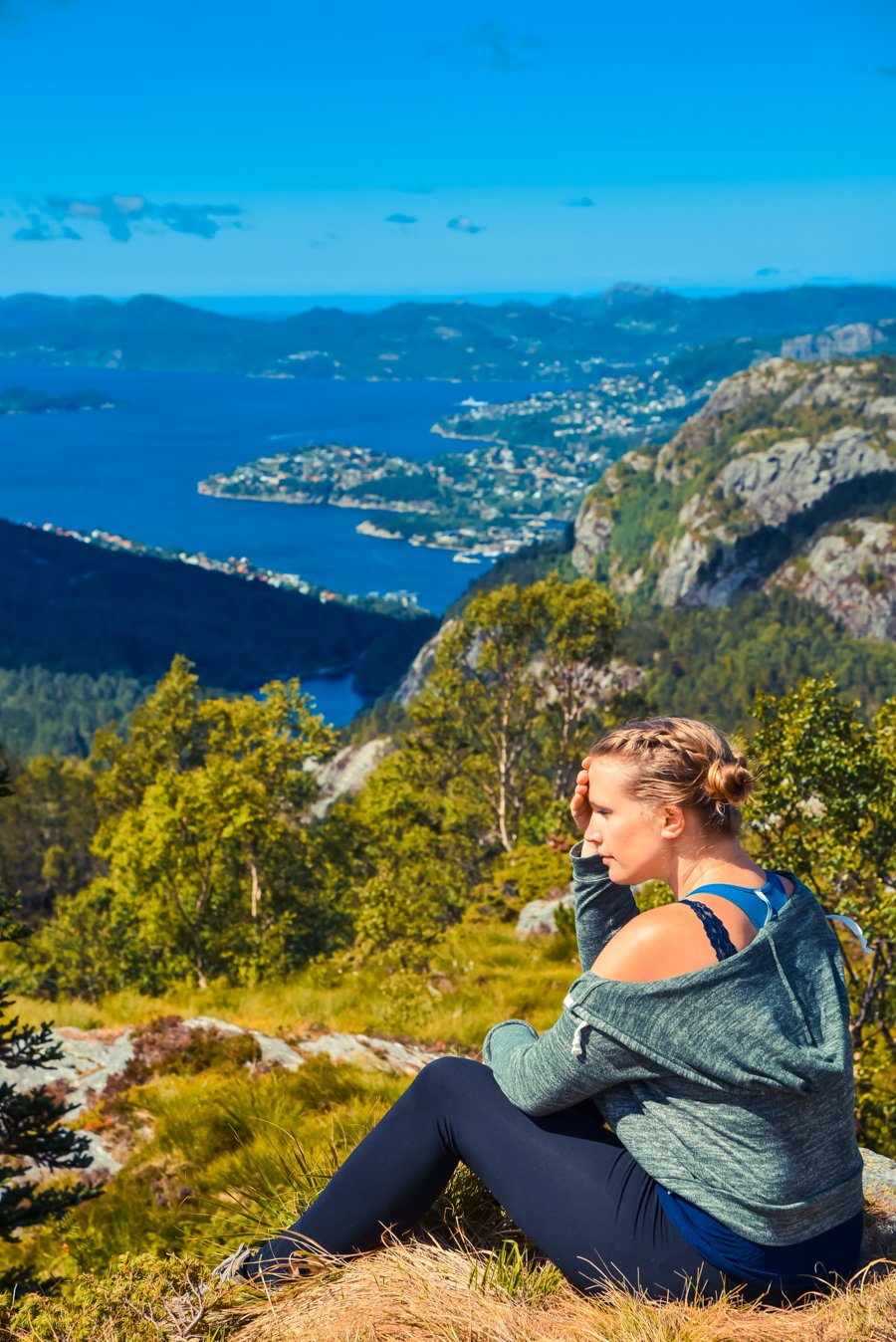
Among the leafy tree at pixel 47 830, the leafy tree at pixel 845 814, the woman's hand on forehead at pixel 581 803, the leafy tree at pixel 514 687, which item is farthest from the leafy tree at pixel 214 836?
the leafy tree at pixel 47 830

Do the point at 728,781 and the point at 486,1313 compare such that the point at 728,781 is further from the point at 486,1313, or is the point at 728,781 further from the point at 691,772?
the point at 486,1313

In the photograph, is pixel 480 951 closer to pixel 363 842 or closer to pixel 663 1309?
pixel 663 1309

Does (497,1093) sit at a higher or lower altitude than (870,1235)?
higher

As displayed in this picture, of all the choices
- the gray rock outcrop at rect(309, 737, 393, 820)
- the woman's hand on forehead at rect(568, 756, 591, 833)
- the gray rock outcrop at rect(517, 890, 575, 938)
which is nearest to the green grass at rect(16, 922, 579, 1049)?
the gray rock outcrop at rect(517, 890, 575, 938)

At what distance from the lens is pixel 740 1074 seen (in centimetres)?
302

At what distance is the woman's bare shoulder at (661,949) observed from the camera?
10.0 feet

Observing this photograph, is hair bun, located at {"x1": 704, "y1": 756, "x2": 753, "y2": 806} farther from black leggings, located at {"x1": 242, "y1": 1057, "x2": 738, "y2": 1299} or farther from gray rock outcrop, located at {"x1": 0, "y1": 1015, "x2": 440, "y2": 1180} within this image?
gray rock outcrop, located at {"x1": 0, "y1": 1015, "x2": 440, "y2": 1180}

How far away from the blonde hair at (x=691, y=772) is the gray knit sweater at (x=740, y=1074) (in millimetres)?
378

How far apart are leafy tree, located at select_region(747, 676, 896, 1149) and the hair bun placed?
422cm

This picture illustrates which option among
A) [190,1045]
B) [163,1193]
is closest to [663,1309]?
[163,1193]

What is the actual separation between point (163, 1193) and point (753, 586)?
202 m

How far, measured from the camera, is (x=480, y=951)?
1445cm

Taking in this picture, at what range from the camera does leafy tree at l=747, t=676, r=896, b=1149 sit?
7414 mm

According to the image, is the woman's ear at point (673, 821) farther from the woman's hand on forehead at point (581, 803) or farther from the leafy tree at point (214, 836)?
the leafy tree at point (214, 836)
